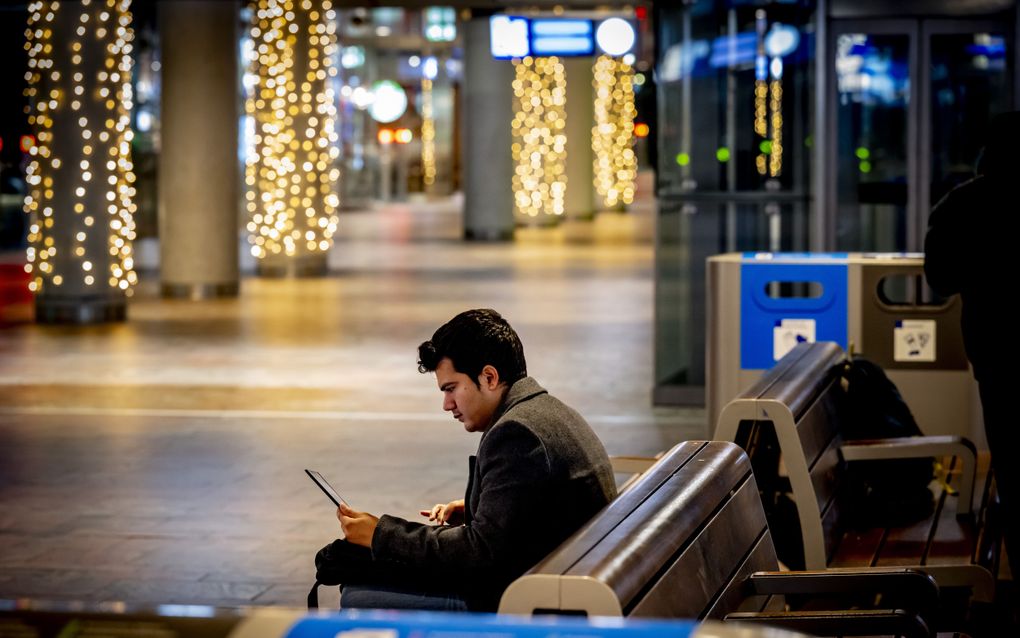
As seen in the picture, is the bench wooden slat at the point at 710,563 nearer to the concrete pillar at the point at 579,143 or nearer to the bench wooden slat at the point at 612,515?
the bench wooden slat at the point at 612,515

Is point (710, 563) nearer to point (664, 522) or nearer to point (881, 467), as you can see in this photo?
point (664, 522)

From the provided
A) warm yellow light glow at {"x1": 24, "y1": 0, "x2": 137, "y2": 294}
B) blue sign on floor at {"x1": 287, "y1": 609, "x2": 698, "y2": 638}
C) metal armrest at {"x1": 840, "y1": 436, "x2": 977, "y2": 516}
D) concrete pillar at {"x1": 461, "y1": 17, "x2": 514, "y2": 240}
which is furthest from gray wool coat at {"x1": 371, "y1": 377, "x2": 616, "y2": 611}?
concrete pillar at {"x1": 461, "y1": 17, "x2": 514, "y2": 240}

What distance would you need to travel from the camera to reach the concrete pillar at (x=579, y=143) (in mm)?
42562

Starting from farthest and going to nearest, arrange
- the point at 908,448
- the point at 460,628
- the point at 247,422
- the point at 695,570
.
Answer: the point at 247,422
the point at 908,448
the point at 695,570
the point at 460,628

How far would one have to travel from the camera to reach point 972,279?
18.3 feet

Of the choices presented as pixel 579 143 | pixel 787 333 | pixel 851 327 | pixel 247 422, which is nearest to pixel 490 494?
pixel 787 333

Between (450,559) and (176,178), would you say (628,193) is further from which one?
(450,559)

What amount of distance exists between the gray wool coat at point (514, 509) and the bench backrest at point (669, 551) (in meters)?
0.15

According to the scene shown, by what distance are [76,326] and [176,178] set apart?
145 inches

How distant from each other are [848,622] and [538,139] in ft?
119

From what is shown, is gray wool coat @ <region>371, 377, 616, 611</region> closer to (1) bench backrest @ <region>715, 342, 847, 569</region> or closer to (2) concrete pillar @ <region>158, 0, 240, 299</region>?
(1) bench backrest @ <region>715, 342, 847, 569</region>

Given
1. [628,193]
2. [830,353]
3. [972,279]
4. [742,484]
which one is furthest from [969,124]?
[628,193]

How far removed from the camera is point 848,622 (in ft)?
12.3

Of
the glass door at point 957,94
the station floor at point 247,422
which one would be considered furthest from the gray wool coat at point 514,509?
the glass door at point 957,94
